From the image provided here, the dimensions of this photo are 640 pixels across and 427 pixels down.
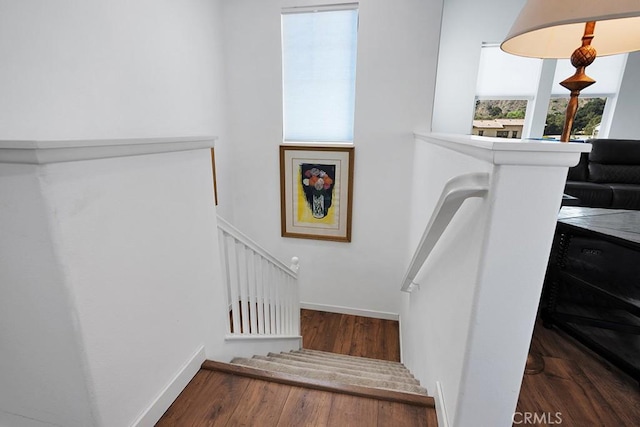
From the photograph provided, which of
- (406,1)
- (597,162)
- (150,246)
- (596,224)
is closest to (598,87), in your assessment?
(597,162)

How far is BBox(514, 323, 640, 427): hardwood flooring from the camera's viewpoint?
135 cm

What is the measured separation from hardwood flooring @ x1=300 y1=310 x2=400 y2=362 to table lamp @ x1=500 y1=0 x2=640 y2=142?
2.38m

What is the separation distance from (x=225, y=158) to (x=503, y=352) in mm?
2779

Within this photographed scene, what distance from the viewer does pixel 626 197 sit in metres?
3.57

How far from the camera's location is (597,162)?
390cm

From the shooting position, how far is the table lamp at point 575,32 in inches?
29.7

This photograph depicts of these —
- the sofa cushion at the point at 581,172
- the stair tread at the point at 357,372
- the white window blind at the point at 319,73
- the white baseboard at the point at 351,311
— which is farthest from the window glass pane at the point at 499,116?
the stair tread at the point at 357,372

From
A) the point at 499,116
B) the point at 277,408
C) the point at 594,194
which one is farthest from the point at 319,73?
the point at 594,194

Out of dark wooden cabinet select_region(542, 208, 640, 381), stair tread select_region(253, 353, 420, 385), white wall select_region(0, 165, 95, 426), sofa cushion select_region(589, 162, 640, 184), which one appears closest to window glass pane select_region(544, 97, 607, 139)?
sofa cushion select_region(589, 162, 640, 184)

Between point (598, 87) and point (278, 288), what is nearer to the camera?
point (278, 288)

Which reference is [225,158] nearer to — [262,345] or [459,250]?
[262,345]

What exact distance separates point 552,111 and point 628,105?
1.27 m

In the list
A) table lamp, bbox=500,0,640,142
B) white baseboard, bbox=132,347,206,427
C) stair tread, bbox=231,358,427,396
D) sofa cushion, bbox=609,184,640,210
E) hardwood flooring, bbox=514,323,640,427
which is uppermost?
table lamp, bbox=500,0,640,142

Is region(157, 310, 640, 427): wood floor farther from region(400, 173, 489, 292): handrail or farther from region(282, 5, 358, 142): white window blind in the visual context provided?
region(282, 5, 358, 142): white window blind
